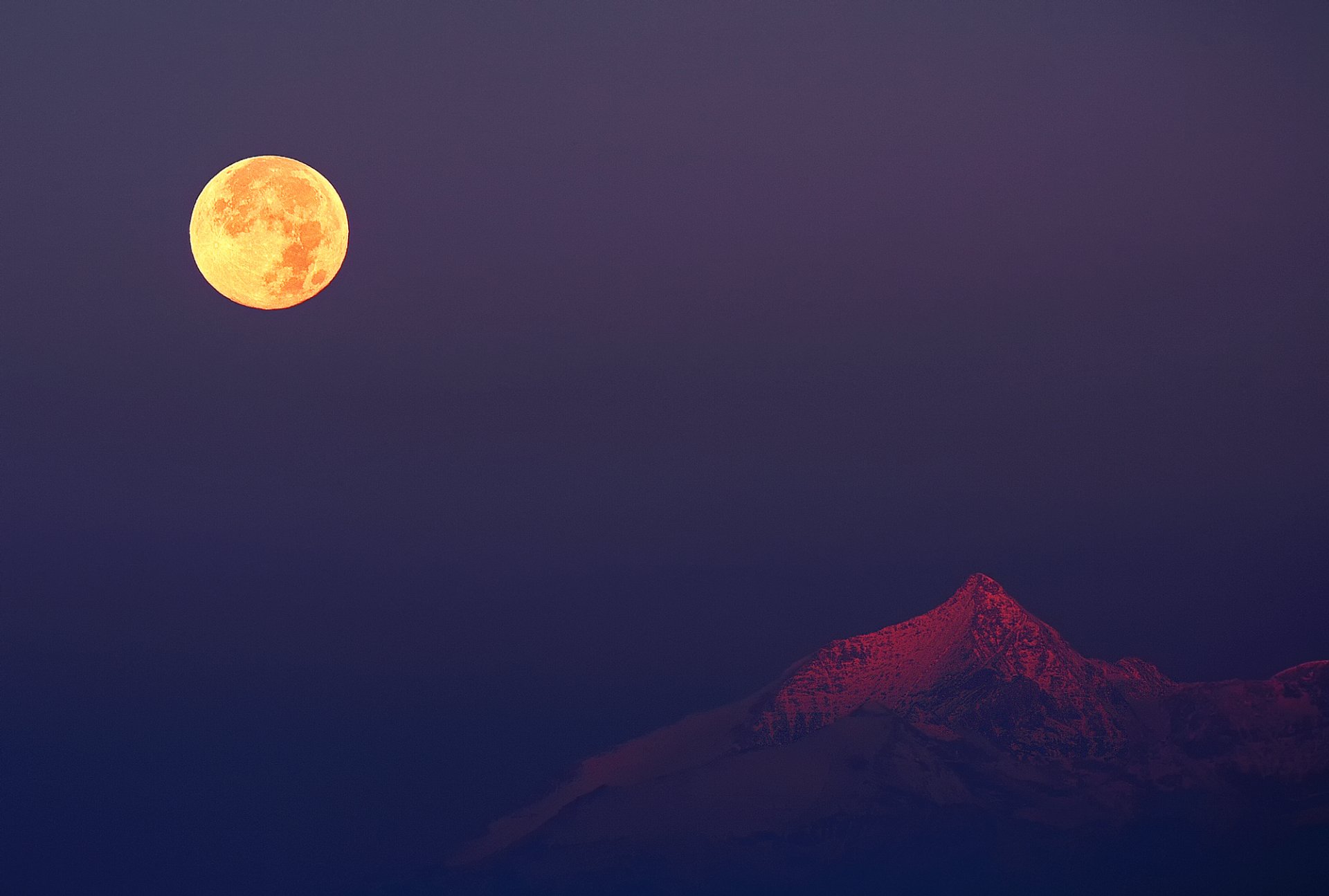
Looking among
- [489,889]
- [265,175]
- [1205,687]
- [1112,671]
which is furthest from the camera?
[1112,671]

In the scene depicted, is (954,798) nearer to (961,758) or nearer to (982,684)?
(961,758)

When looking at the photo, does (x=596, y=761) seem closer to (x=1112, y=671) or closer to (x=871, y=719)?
(x=871, y=719)

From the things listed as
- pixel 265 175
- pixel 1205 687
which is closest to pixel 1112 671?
pixel 1205 687

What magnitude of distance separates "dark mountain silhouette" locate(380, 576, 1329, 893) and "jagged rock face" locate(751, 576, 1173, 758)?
15.7 inches

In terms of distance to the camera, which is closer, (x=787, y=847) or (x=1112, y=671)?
(x=787, y=847)

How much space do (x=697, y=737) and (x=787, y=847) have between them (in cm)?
2152

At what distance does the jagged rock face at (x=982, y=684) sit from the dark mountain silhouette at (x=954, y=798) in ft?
1.30

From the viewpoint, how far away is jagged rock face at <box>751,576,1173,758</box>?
122125 millimetres

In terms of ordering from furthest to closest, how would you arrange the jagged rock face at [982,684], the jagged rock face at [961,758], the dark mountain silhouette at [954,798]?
the jagged rock face at [982,684], the jagged rock face at [961,758], the dark mountain silhouette at [954,798]

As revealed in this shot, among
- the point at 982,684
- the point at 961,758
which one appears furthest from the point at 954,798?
the point at 982,684

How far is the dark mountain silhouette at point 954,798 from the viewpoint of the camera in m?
99.9

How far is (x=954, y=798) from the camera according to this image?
111 meters

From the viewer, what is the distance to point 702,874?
104625 mm

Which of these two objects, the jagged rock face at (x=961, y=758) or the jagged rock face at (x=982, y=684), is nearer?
the jagged rock face at (x=961, y=758)
